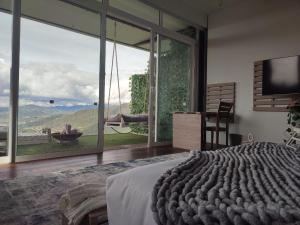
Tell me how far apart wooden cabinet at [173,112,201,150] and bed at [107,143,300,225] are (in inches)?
122

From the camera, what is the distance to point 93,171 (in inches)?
97.5

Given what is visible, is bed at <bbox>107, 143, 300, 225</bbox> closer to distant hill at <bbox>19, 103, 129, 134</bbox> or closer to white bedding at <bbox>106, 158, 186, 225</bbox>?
white bedding at <bbox>106, 158, 186, 225</bbox>

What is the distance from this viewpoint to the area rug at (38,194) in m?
1.41

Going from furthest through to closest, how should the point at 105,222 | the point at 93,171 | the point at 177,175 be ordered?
the point at 93,171 < the point at 105,222 < the point at 177,175

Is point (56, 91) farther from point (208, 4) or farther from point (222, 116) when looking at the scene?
point (208, 4)

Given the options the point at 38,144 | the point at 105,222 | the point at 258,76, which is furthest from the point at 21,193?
the point at 258,76

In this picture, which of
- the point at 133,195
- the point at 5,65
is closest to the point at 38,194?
the point at 133,195

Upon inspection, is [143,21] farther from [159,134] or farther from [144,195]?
[144,195]

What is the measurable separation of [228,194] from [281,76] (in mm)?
3924

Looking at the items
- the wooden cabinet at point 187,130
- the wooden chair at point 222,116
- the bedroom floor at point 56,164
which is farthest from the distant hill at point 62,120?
the wooden chair at point 222,116

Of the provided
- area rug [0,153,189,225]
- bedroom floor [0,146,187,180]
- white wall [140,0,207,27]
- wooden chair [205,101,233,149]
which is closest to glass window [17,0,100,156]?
bedroom floor [0,146,187,180]

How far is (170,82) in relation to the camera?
491cm

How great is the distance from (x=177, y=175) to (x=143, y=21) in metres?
4.03

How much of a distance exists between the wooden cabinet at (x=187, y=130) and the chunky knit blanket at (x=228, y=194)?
3.23 m
